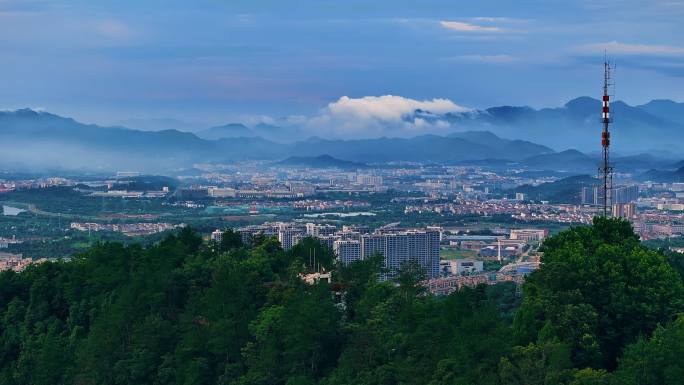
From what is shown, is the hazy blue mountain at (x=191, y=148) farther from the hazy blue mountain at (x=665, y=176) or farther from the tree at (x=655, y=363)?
the tree at (x=655, y=363)

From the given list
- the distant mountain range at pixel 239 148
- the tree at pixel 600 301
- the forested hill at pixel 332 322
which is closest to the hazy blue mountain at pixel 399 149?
the distant mountain range at pixel 239 148

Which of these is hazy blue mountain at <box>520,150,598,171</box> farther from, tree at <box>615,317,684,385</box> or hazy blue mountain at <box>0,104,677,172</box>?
tree at <box>615,317,684,385</box>

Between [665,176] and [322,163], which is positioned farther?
[322,163]

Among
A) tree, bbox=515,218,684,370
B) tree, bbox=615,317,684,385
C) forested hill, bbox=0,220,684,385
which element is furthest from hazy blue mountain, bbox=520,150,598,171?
tree, bbox=615,317,684,385

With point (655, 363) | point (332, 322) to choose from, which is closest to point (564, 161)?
point (332, 322)

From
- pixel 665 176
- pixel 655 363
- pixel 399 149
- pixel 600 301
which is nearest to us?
pixel 655 363

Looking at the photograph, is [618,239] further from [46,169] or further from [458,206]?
[46,169]

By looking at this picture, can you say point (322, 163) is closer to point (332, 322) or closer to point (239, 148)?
point (239, 148)

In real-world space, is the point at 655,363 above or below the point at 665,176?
below
